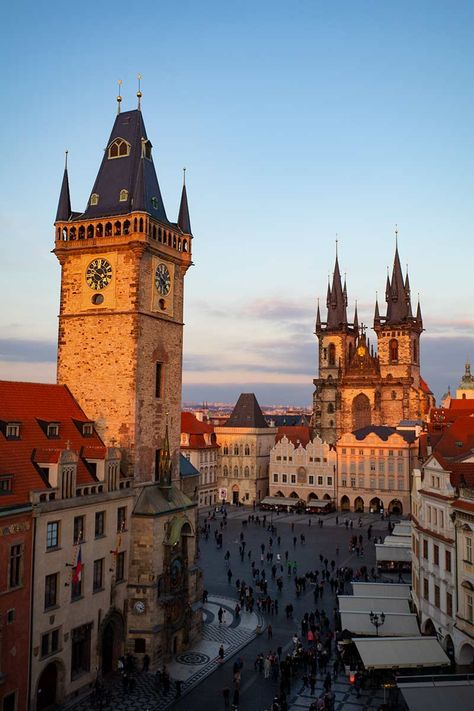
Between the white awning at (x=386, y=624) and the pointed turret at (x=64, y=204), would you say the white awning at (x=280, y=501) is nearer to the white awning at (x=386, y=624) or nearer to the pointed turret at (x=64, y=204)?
the white awning at (x=386, y=624)

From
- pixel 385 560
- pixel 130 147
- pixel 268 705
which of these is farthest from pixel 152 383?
pixel 385 560

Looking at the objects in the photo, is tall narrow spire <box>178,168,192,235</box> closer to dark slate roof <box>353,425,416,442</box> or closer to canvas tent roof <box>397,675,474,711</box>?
canvas tent roof <box>397,675,474,711</box>

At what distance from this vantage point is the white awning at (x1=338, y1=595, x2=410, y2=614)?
37125mm

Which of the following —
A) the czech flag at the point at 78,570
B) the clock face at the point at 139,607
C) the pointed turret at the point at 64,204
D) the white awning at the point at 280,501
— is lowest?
the white awning at the point at 280,501

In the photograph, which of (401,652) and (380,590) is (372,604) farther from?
(401,652)

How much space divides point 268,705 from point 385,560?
24.3 metres

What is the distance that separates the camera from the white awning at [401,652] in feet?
97.5

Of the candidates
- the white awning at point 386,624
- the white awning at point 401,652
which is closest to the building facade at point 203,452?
the white awning at point 386,624

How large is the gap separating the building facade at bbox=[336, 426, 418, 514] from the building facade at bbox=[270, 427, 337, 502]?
1687 mm

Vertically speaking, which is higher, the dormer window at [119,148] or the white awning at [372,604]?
the dormer window at [119,148]

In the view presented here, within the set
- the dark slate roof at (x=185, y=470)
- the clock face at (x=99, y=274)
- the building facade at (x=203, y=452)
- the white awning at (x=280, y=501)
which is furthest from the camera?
the building facade at (x=203, y=452)

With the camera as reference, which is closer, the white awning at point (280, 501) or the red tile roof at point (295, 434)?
the white awning at point (280, 501)

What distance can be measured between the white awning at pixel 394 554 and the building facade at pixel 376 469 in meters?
39.6

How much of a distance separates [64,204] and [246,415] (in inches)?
2676
